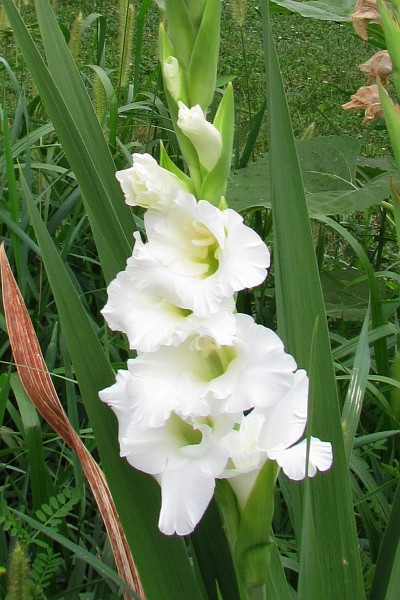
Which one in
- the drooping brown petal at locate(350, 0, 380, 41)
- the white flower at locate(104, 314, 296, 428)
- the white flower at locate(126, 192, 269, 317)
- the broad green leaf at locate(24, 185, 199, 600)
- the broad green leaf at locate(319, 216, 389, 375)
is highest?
the drooping brown petal at locate(350, 0, 380, 41)

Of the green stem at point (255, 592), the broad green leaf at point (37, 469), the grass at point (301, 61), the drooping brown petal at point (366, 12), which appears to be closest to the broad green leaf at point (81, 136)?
the green stem at point (255, 592)

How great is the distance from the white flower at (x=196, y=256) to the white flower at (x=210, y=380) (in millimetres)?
39

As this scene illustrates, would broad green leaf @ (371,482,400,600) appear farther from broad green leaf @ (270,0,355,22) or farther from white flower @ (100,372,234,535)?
broad green leaf @ (270,0,355,22)

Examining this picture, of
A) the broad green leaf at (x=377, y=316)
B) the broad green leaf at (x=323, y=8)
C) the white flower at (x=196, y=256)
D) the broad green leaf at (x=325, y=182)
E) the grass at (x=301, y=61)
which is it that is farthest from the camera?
the grass at (x=301, y=61)

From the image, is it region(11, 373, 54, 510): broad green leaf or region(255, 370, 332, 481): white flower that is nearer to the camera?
region(255, 370, 332, 481): white flower

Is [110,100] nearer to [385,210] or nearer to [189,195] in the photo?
[385,210]

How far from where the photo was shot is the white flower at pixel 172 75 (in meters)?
0.65

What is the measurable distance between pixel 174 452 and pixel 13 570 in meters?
0.29

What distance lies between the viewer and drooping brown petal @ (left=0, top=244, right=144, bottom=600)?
2.63ft

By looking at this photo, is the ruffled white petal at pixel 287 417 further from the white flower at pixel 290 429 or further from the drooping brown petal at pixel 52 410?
the drooping brown petal at pixel 52 410

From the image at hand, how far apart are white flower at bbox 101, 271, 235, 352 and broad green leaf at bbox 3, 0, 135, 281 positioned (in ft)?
0.48

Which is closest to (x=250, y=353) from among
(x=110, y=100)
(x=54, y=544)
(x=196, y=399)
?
(x=196, y=399)

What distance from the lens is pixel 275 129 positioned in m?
0.82

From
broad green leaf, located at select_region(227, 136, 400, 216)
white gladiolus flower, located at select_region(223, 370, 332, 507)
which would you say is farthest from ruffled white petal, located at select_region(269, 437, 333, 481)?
broad green leaf, located at select_region(227, 136, 400, 216)
